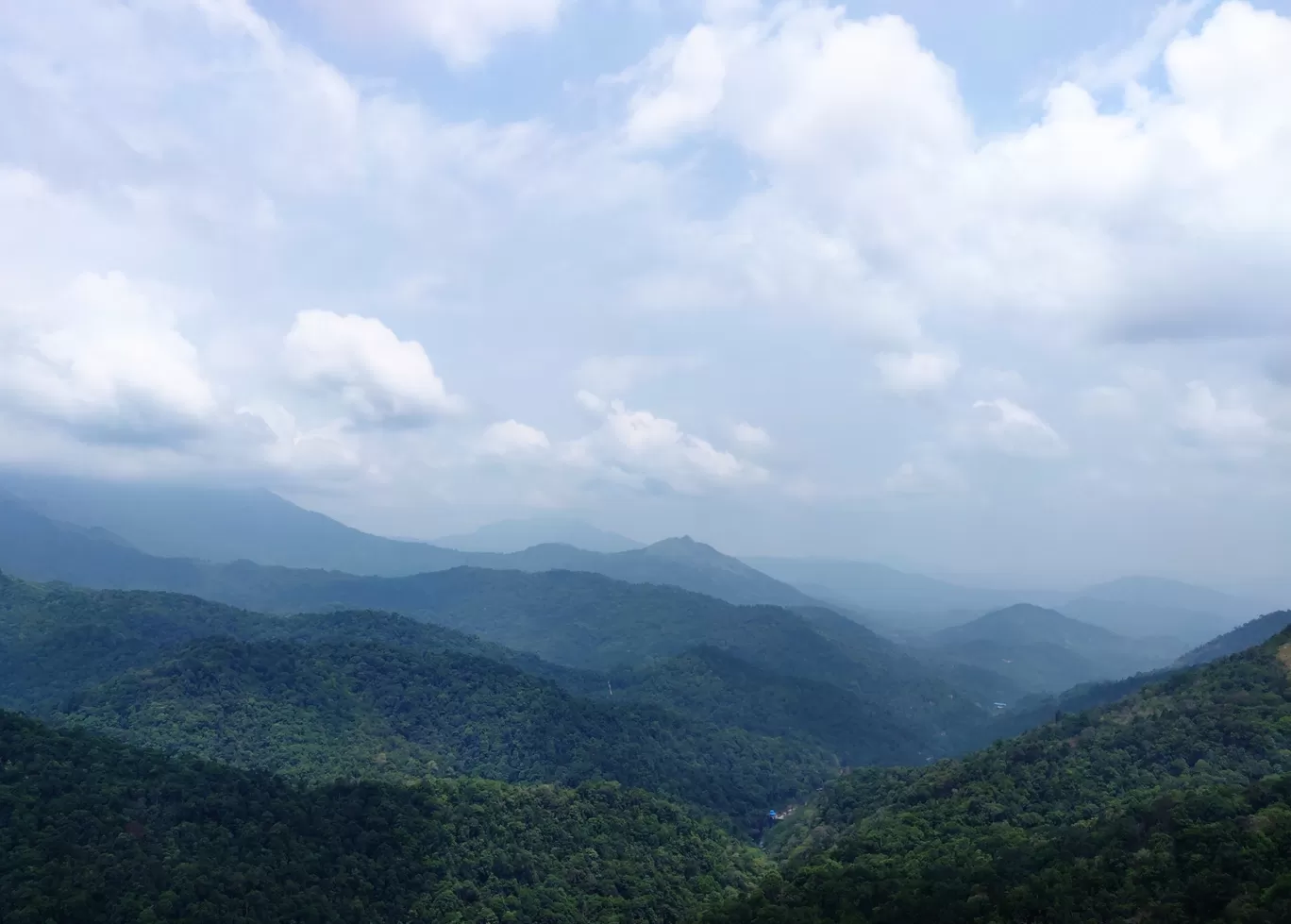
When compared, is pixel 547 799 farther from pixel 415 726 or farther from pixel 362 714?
pixel 362 714

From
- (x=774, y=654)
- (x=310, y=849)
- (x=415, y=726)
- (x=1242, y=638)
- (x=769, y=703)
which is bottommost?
(x=415, y=726)

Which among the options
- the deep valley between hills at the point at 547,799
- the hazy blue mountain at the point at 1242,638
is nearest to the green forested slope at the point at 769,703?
the deep valley between hills at the point at 547,799

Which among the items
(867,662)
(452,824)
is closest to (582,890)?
(452,824)

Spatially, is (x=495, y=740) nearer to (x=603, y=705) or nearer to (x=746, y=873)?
(x=603, y=705)

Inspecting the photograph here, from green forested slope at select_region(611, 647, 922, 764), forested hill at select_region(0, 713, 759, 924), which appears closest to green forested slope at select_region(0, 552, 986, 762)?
green forested slope at select_region(611, 647, 922, 764)

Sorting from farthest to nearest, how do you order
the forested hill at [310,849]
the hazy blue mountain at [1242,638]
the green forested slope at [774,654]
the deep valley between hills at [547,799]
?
the hazy blue mountain at [1242,638] < the green forested slope at [774,654] < the forested hill at [310,849] < the deep valley between hills at [547,799]

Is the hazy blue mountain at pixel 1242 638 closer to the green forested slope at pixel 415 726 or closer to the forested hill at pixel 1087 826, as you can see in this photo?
the green forested slope at pixel 415 726

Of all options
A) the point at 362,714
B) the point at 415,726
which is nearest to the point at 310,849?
Result: the point at 362,714
